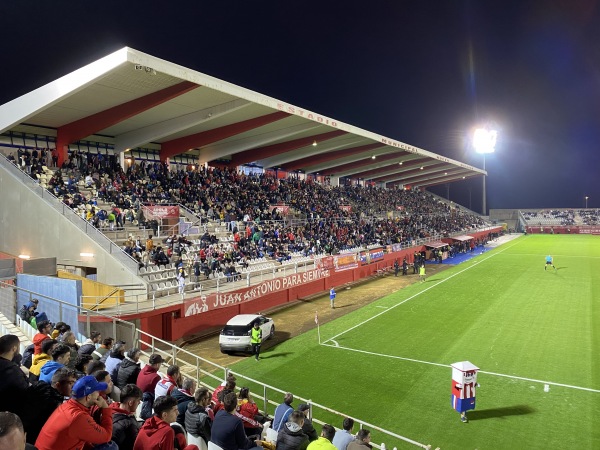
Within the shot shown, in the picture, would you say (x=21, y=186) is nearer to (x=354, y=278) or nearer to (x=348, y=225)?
(x=354, y=278)

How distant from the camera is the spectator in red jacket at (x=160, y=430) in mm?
4242

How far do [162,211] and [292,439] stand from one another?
2033 cm

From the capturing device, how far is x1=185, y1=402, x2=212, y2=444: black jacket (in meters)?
5.62

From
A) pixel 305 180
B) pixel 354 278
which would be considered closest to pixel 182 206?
pixel 354 278

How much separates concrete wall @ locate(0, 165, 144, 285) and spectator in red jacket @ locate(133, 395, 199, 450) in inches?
581

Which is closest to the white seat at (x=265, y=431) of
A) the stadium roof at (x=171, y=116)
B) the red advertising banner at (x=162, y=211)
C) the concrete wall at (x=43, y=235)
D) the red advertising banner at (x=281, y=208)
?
the concrete wall at (x=43, y=235)

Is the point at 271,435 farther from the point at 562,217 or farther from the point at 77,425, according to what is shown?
the point at 562,217

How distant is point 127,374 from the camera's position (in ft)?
23.2

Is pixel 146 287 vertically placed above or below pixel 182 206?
below

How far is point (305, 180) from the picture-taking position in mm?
48781

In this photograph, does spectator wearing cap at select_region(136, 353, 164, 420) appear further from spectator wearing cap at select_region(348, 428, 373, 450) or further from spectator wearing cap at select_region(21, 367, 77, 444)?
spectator wearing cap at select_region(348, 428, 373, 450)

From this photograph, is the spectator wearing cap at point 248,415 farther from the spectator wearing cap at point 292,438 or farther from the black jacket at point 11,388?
the black jacket at point 11,388

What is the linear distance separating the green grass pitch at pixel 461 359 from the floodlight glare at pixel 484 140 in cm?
6599

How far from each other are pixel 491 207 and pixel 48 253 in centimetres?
9901
